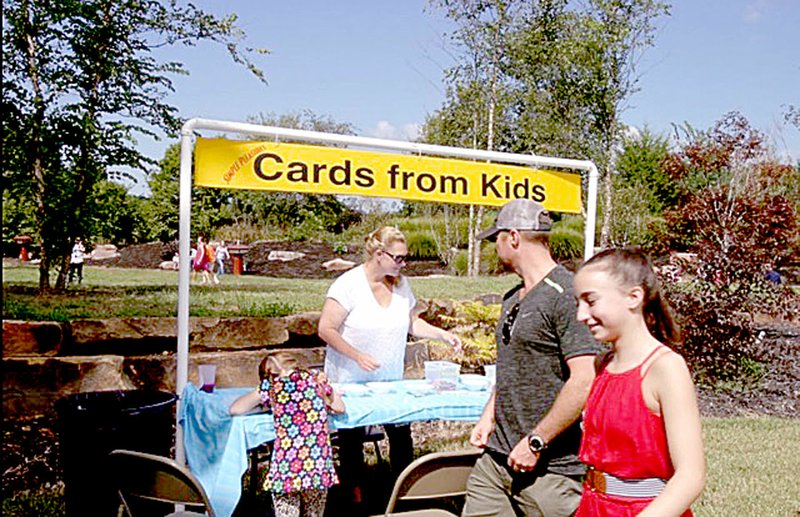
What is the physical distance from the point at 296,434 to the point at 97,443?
95 cm

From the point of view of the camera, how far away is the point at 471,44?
13586 millimetres

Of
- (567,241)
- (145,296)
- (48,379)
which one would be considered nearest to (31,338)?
(48,379)

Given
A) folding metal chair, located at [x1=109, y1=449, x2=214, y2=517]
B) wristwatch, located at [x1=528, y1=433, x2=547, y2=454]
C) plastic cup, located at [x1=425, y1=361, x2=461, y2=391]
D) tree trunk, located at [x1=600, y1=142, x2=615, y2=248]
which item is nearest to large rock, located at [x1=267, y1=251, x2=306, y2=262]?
plastic cup, located at [x1=425, y1=361, x2=461, y2=391]

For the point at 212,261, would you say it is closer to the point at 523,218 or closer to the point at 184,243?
the point at 184,243

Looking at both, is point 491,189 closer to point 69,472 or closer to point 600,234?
point 69,472

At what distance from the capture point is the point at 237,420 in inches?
150

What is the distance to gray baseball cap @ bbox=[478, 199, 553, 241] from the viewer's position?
2.97 meters

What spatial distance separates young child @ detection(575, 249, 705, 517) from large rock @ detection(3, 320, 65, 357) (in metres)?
4.81

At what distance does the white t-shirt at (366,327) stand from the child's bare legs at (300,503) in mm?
884

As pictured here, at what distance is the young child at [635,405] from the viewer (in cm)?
186

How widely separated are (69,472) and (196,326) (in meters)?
2.97

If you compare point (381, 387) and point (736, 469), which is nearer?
point (381, 387)

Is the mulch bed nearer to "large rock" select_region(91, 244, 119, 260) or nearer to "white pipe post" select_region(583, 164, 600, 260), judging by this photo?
"large rock" select_region(91, 244, 119, 260)

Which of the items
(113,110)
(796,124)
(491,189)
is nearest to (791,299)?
(491,189)
